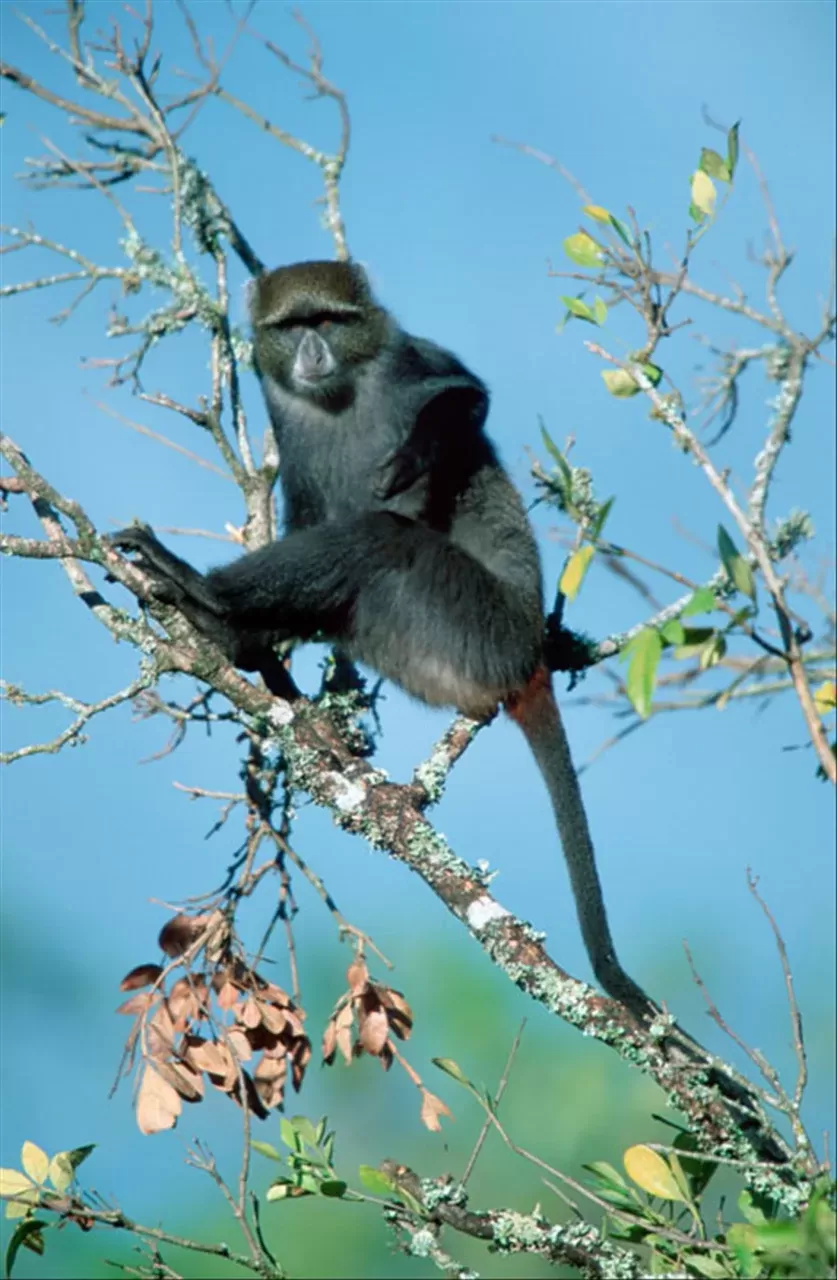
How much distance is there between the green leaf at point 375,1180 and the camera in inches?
128

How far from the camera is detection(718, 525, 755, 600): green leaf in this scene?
268 centimetres

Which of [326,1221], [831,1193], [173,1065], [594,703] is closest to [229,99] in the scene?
[594,703]

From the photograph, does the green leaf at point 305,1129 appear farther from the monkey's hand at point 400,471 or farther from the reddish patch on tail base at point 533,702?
the monkey's hand at point 400,471

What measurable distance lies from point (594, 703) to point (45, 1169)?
400 cm

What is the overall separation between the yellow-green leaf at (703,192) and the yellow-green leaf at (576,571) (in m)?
1.21

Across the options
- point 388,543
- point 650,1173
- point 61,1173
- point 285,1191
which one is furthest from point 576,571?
point 388,543

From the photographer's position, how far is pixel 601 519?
274 cm

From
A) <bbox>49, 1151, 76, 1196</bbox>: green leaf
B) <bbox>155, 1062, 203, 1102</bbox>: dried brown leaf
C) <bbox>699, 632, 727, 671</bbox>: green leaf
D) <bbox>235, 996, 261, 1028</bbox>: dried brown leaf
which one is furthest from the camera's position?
<bbox>235, 996, 261, 1028</bbox>: dried brown leaf

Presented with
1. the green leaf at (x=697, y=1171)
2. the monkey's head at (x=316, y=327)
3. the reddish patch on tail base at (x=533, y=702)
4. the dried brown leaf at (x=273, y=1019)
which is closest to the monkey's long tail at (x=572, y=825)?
the reddish patch on tail base at (x=533, y=702)

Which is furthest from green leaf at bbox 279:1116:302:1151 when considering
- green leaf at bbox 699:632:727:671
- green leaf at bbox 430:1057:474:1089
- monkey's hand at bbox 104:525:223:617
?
monkey's hand at bbox 104:525:223:617

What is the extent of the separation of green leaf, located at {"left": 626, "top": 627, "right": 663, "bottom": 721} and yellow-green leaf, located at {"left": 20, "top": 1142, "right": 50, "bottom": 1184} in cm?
199

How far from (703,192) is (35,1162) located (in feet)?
9.68

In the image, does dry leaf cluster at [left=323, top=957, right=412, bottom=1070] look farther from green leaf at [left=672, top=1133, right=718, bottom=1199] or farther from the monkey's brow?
the monkey's brow

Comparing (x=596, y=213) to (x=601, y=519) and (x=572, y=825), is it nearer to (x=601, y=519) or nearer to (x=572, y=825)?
(x=601, y=519)
